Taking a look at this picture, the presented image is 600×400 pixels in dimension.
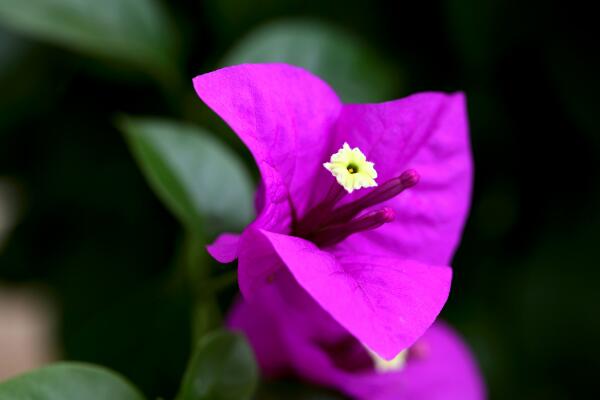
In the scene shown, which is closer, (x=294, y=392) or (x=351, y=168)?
(x=351, y=168)

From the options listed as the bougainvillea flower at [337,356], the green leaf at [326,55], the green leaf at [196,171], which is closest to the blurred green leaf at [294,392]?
the bougainvillea flower at [337,356]

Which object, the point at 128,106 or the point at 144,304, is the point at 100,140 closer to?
the point at 128,106

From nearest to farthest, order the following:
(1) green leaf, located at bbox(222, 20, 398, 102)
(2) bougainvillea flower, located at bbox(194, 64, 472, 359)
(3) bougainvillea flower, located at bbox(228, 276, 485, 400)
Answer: (2) bougainvillea flower, located at bbox(194, 64, 472, 359) → (3) bougainvillea flower, located at bbox(228, 276, 485, 400) → (1) green leaf, located at bbox(222, 20, 398, 102)

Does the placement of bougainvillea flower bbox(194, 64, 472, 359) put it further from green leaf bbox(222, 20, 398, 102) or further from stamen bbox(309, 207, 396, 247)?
green leaf bbox(222, 20, 398, 102)

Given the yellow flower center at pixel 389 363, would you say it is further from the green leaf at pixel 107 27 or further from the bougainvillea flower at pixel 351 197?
the green leaf at pixel 107 27

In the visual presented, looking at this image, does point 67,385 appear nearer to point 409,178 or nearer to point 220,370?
point 220,370

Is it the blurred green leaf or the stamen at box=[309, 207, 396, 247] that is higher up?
the stamen at box=[309, 207, 396, 247]

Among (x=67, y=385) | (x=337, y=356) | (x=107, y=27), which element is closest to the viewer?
(x=67, y=385)

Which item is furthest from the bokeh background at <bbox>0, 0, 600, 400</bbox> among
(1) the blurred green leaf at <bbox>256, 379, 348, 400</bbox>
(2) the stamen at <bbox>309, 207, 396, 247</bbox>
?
(2) the stamen at <bbox>309, 207, 396, 247</bbox>

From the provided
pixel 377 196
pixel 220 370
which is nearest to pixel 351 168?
pixel 377 196
